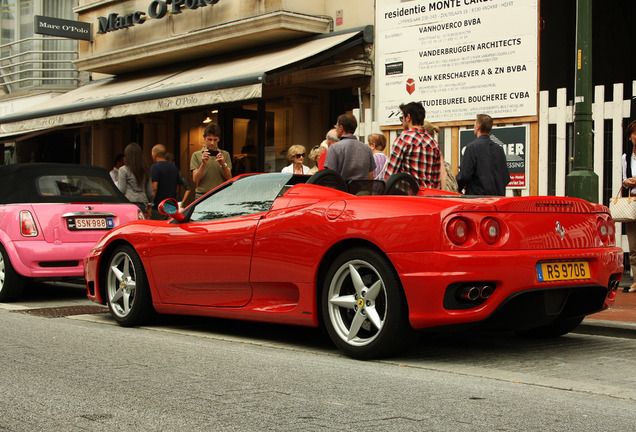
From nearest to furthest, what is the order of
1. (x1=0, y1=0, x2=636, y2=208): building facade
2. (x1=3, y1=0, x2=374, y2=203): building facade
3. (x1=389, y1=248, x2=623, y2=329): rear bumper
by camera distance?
1. (x1=389, y1=248, x2=623, y2=329): rear bumper
2. (x1=0, y1=0, x2=636, y2=208): building facade
3. (x1=3, y1=0, x2=374, y2=203): building facade

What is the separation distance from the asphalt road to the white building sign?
5543 millimetres

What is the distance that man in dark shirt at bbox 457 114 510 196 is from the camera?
852 centimetres

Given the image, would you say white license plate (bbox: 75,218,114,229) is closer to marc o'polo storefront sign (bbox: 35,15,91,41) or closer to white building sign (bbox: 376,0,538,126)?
white building sign (bbox: 376,0,538,126)

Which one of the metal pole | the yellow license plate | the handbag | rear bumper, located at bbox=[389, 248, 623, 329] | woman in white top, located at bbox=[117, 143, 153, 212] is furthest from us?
woman in white top, located at bbox=[117, 143, 153, 212]

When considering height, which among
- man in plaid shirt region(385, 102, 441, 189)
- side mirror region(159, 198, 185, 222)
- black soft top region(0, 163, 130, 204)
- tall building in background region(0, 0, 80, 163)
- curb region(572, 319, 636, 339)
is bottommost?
curb region(572, 319, 636, 339)

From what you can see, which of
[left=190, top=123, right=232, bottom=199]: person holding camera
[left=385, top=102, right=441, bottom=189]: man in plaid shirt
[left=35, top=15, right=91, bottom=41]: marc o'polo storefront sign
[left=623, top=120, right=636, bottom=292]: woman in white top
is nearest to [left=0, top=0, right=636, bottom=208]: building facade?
[left=35, top=15, right=91, bottom=41]: marc o'polo storefront sign

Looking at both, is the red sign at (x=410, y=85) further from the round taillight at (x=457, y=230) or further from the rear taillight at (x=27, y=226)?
the round taillight at (x=457, y=230)

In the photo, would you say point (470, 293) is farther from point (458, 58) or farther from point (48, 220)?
point (458, 58)

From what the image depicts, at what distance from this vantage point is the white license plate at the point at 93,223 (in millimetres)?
9195

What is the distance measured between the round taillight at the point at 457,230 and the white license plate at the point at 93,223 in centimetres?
539

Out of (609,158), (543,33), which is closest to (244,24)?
(543,33)

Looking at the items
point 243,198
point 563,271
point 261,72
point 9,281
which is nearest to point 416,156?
point 243,198

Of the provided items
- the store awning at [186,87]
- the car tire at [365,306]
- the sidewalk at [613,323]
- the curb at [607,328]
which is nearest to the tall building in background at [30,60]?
the store awning at [186,87]

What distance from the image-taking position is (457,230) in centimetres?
495
